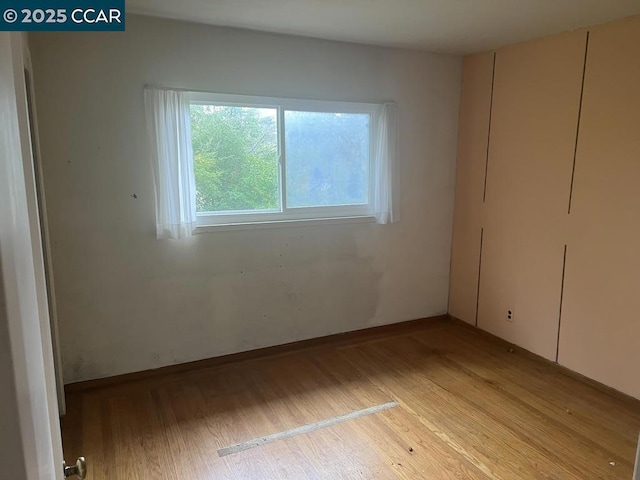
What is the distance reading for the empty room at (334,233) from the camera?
8.30 feet

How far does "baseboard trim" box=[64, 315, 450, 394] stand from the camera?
3037mm

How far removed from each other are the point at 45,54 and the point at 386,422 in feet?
9.89

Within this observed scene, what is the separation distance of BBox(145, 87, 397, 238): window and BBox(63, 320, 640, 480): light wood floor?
1143mm

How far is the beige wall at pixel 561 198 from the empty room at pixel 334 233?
0.02m

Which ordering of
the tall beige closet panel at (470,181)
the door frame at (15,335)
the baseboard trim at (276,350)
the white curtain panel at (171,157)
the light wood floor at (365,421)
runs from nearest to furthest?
1. the door frame at (15,335)
2. the light wood floor at (365,421)
3. the white curtain panel at (171,157)
4. the baseboard trim at (276,350)
5. the tall beige closet panel at (470,181)

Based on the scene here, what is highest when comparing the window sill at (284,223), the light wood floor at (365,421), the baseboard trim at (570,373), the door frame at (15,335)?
the door frame at (15,335)

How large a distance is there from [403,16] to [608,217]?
1873 millimetres

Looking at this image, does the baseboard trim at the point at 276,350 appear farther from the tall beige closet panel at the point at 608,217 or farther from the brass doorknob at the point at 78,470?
the brass doorknob at the point at 78,470

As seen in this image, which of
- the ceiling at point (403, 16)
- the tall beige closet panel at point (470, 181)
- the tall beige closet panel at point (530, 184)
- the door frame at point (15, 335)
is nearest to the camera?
the door frame at point (15, 335)

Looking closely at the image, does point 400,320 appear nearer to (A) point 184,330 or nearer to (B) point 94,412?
(A) point 184,330

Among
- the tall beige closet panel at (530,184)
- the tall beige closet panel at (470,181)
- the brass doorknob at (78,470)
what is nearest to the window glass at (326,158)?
the tall beige closet panel at (470,181)

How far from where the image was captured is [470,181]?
3994 millimetres

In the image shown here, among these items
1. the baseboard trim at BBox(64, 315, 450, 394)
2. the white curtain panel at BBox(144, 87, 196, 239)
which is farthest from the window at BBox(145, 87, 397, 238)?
the baseboard trim at BBox(64, 315, 450, 394)

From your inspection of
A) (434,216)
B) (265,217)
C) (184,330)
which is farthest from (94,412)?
(434,216)
